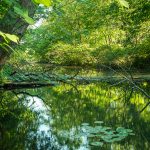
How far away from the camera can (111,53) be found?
68.7 ft

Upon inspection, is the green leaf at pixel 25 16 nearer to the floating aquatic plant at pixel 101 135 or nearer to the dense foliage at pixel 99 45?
the floating aquatic plant at pixel 101 135

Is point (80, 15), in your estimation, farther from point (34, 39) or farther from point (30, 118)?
point (30, 118)

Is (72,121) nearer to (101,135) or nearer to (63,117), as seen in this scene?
(63,117)

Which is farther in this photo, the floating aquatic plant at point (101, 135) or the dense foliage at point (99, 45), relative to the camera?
the dense foliage at point (99, 45)

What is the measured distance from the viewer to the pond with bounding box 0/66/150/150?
5160 mm

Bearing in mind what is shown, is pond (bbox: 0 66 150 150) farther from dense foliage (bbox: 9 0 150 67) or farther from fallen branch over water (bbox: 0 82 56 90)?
dense foliage (bbox: 9 0 150 67)

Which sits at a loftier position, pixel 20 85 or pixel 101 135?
pixel 20 85

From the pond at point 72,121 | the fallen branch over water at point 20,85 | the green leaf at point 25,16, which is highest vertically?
the fallen branch over water at point 20,85

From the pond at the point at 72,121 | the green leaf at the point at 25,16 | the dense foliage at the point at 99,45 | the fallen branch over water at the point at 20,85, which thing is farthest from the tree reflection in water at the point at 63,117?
the dense foliage at the point at 99,45

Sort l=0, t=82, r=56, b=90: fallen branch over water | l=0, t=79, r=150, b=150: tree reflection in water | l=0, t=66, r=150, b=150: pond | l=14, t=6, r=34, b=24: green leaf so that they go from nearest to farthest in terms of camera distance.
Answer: l=14, t=6, r=34, b=24: green leaf < l=0, t=66, r=150, b=150: pond < l=0, t=79, r=150, b=150: tree reflection in water < l=0, t=82, r=56, b=90: fallen branch over water

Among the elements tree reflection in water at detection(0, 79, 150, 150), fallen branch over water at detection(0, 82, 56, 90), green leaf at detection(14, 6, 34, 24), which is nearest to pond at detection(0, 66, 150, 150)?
tree reflection in water at detection(0, 79, 150, 150)

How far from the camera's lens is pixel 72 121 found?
6.58 m

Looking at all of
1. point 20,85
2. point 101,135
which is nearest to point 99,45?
point 20,85

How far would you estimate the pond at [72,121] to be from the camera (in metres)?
5.16
